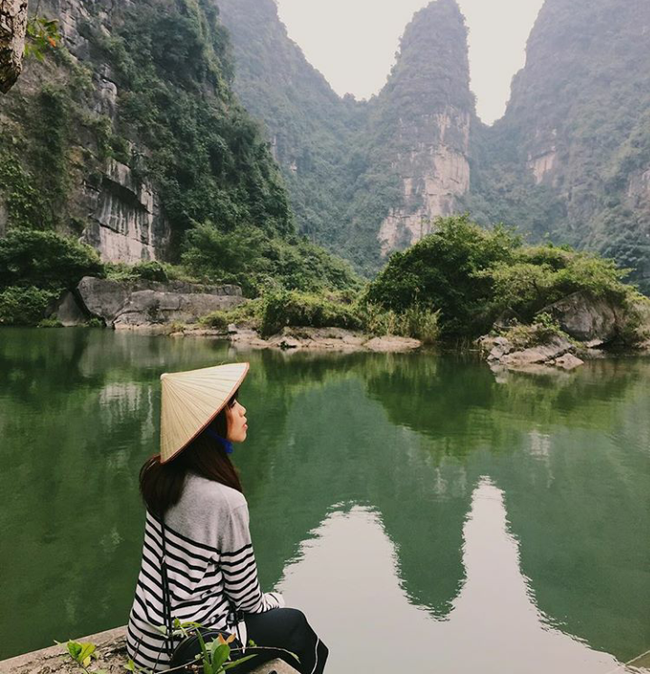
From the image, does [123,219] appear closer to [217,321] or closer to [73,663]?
[217,321]

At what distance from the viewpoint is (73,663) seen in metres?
1.30

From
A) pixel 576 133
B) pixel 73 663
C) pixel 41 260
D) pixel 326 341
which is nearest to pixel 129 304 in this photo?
pixel 41 260

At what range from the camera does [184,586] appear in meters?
1.23

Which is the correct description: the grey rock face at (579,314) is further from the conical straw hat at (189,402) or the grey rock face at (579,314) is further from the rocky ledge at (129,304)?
the conical straw hat at (189,402)

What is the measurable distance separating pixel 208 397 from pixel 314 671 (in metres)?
0.78

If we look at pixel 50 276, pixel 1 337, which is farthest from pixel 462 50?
pixel 1 337

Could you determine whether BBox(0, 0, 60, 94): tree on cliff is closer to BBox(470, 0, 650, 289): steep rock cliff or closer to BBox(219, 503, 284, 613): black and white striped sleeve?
BBox(219, 503, 284, 613): black and white striped sleeve

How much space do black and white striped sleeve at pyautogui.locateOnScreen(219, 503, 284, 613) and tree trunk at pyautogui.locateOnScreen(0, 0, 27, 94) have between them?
1.75 meters

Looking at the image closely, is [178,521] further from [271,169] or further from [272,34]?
[272,34]

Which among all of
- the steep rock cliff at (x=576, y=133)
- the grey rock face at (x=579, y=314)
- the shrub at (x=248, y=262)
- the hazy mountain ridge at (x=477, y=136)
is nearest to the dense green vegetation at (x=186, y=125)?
the shrub at (x=248, y=262)

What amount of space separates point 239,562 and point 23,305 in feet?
69.4

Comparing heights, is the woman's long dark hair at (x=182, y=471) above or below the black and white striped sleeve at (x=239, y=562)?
above

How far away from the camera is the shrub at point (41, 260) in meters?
19.9

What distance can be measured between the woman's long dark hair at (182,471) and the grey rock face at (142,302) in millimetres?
20342
